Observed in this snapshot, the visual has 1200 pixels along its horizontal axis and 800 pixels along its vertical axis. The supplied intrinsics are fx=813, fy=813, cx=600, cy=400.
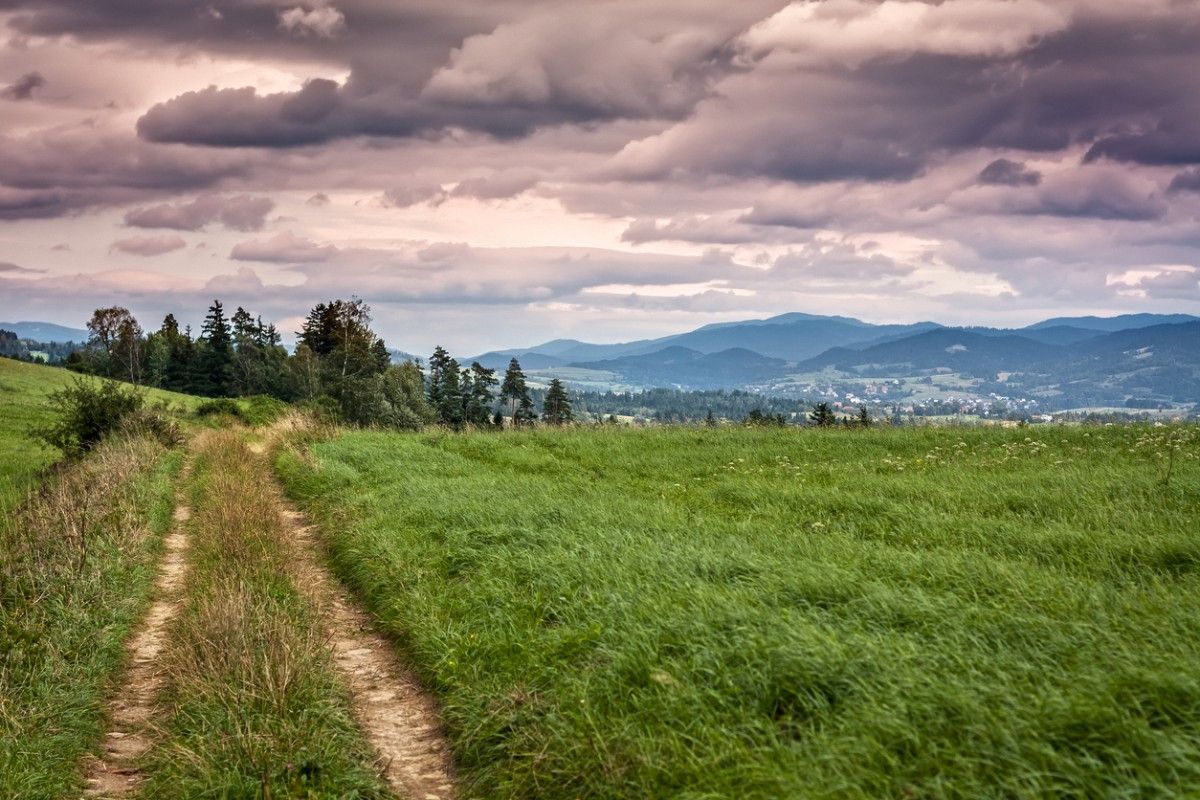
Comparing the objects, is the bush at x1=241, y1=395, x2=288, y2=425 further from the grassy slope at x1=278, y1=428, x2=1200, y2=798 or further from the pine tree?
the pine tree

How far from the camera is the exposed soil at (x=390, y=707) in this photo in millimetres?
6383

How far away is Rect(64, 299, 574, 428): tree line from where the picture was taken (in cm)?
9000

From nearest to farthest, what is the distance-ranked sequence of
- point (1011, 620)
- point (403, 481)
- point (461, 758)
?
point (1011, 620), point (461, 758), point (403, 481)

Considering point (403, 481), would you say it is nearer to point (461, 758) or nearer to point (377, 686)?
point (377, 686)

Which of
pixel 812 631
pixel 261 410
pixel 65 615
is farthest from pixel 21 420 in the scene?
pixel 812 631

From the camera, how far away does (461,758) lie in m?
6.55

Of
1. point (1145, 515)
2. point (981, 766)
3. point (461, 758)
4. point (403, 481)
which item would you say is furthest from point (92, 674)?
point (1145, 515)

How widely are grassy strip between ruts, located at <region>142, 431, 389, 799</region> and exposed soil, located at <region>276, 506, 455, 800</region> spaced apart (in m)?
0.23

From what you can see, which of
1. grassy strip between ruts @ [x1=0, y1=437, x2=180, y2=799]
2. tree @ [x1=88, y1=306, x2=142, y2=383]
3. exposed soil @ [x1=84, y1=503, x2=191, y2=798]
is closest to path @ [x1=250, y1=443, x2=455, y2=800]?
exposed soil @ [x1=84, y1=503, x2=191, y2=798]

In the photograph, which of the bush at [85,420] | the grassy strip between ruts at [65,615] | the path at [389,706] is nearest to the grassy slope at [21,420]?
the bush at [85,420]

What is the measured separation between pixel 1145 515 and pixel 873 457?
9.56m

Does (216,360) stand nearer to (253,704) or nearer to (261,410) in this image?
(261,410)

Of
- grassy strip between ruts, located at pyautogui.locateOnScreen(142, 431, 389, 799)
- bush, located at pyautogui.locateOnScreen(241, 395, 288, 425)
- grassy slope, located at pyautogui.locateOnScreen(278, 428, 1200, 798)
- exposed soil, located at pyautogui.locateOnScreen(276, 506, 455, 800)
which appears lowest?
exposed soil, located at pyautogui.locateOnScreen(276, 506, 455, 800)

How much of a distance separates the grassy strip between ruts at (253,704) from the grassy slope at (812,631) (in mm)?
990
